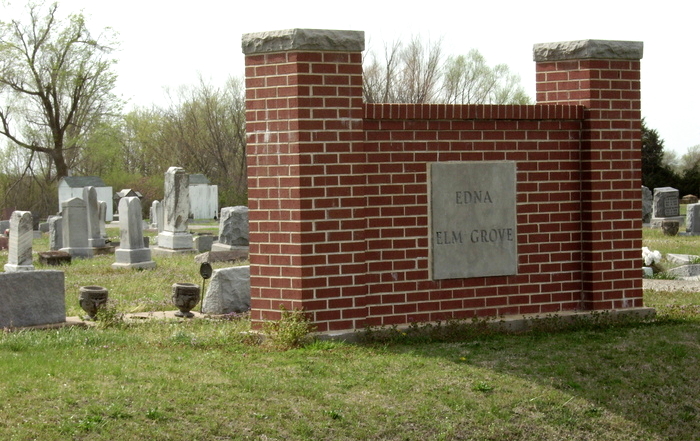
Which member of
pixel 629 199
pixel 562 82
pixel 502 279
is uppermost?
pixel 562 82

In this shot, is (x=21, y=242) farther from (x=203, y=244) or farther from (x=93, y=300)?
(x=93, y=300)

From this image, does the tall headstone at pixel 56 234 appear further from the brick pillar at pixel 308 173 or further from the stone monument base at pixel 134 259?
the brick pillar at pixel 308 173

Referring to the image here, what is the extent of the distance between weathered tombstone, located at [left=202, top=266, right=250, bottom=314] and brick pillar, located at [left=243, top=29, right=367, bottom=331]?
8.41 ft

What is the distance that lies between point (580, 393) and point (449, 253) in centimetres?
213

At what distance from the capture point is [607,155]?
9070 millimetres

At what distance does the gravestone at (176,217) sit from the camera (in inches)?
899

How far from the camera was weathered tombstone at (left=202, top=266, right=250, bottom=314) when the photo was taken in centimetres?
1059

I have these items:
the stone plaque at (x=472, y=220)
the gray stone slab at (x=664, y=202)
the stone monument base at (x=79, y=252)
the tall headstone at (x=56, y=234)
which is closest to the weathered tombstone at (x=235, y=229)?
the stone monument base at (x=79, y=252)

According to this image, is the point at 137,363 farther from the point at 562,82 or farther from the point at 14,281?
the point at 562,82

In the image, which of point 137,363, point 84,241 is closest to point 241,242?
point 84,241

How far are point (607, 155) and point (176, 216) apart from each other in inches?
611

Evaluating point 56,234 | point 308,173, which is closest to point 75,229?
point 56,234

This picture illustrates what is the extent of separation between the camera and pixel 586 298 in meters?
9.13

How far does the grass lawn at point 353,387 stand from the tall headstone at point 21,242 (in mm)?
9644
